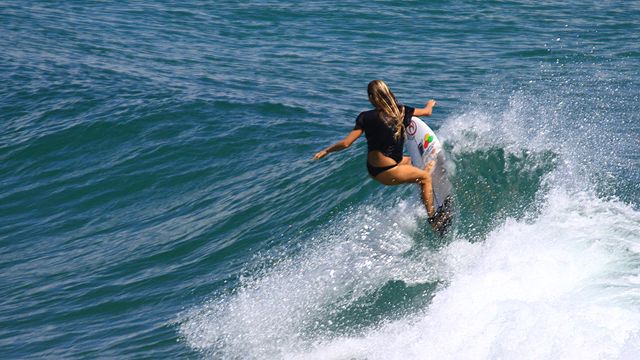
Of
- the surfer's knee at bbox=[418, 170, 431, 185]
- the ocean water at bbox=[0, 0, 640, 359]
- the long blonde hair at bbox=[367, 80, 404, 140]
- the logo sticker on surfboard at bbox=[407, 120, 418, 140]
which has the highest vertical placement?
the long blonde hair at bbox=[367, 80, 404, 140]

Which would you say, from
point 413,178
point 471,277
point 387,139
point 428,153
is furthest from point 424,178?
point 471,277

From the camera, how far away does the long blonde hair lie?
8430 mm

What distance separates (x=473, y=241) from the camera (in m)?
9.34

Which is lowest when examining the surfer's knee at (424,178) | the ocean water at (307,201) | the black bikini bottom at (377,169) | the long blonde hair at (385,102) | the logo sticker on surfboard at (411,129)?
the ocean water at (307,201)

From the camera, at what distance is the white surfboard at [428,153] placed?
9.34 m

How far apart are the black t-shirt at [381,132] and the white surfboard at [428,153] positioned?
453 mm

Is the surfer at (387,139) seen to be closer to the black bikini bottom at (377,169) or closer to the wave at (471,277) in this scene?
the black bikini bottom at (377,169)

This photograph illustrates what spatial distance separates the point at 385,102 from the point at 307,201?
342 centimetres

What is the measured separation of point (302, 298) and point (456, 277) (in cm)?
157

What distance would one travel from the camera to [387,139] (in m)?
8.71

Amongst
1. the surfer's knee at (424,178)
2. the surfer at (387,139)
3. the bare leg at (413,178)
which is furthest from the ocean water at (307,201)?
the surfer at (387,139)

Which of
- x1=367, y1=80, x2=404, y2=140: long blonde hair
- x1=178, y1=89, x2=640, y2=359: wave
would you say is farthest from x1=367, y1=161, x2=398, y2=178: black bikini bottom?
x1=178, y1=89, x2=640, y2=359: wave

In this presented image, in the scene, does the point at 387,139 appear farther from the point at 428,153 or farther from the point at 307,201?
the point at 307,201

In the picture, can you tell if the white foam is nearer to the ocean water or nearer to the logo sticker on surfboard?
the ocean water
